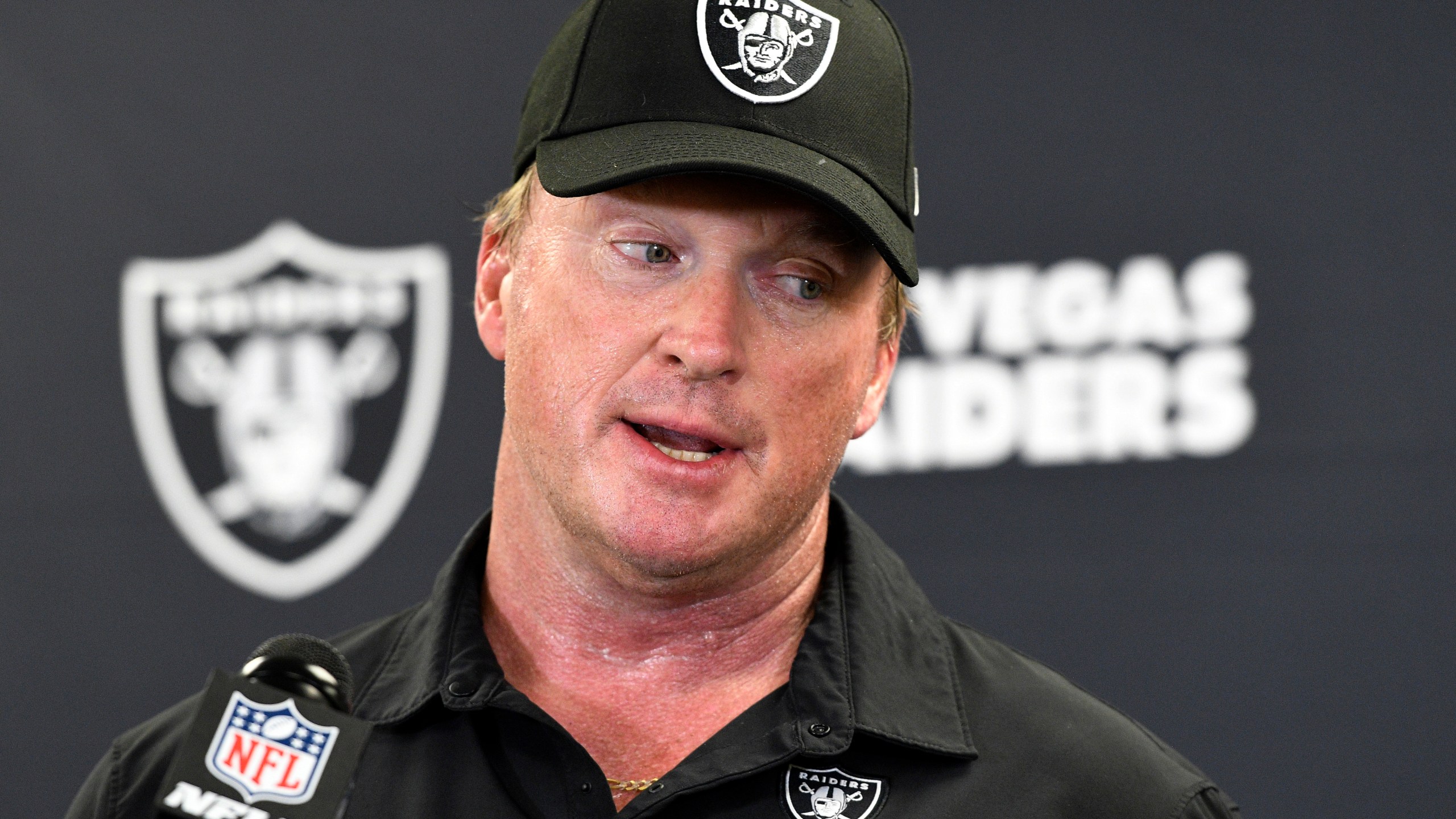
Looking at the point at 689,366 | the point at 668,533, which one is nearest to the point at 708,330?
the point at 689,366

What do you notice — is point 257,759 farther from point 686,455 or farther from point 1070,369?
point 1070,369

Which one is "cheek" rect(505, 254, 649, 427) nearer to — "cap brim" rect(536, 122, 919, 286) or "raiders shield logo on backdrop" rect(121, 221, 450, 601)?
"cap brim" rect(536, 122, 919, 286)

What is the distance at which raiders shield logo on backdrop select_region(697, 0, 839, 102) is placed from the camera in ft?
3.18

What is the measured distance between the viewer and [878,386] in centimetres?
114

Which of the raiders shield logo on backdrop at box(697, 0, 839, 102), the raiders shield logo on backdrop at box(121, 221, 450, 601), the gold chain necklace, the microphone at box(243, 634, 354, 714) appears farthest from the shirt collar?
the raiders shield logo on backdrop at box(121, 221, 450, 601)

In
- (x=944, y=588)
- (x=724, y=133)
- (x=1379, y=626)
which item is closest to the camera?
(x=724, y=133)

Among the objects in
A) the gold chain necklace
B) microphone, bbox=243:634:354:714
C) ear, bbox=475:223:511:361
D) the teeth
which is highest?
ear, bbox=475:223:511:361

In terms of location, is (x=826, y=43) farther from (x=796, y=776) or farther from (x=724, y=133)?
(x=796, y=776)

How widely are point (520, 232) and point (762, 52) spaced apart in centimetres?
23

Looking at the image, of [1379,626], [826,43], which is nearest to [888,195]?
[826,43]

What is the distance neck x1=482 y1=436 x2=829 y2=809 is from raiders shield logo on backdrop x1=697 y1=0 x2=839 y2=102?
307mm

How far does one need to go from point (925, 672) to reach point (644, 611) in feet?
0.68

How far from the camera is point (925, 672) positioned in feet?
3.45

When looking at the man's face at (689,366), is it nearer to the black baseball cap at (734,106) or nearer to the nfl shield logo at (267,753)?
the black baseball cap at (734,106)
